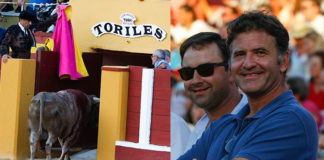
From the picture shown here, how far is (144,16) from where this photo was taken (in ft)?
5.86

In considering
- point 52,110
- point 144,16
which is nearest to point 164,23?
point 144,16

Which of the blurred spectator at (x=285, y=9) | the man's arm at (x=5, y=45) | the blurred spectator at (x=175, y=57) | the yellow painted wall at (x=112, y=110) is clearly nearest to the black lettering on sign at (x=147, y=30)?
the yellow painted wall at (x=112, y=110)

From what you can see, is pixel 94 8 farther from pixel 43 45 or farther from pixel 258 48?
pixel 258 48

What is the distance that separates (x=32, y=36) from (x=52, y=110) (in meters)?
0.32

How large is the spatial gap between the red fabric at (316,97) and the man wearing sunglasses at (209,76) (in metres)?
0.58

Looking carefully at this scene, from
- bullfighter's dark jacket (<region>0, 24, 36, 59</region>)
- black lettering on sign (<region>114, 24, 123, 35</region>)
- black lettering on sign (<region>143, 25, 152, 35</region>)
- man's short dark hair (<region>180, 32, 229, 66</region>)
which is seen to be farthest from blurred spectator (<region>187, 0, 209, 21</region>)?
bullfighter's dark jacket (<region>0, 24, 36, 59</region>)

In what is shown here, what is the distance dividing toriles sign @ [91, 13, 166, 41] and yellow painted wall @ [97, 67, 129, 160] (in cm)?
16

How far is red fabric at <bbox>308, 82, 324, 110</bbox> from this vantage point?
36 centimetres

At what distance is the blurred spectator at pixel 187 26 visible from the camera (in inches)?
19.6

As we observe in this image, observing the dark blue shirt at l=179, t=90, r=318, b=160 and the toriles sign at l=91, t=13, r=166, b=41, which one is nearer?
the dark blue shirt at l=179, t=90, r=318, b=160

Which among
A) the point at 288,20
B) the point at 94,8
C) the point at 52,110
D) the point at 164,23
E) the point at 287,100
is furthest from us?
the point at 52,110

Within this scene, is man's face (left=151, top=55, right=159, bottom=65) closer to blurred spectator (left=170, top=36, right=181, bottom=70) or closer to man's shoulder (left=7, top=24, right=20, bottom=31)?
man's shoulder (left=7, top=24, right=20, bottom=31)

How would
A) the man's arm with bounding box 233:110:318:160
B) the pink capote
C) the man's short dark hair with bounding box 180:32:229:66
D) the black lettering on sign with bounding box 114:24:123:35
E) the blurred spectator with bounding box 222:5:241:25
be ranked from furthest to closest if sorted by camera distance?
the pink capote, the black lettering on sign with bounding box 114:24:123:35, the man's short dark hair with bounding box 180:32:229:66, the man's arm with bounding box 233:110:318:160, the blurred spectator with bounding box 222:5:241:25

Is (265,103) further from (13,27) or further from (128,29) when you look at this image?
(13,27)
